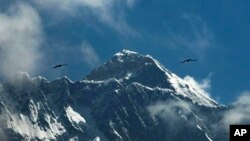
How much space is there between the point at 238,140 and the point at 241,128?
4.38 ft

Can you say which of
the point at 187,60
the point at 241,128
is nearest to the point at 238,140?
the point at 241,128

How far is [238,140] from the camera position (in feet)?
238

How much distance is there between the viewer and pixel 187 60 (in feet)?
388

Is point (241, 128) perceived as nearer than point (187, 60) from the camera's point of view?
Yes

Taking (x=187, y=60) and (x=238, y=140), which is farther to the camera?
(x=187, y=60)

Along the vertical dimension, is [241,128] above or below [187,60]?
below

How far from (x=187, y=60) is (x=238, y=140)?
4601cm

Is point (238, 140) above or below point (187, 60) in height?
below

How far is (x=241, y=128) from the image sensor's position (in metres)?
73.6

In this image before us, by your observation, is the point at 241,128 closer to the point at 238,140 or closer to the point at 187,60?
the point at 238,140

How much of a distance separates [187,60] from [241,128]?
1770 inches
